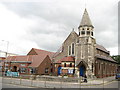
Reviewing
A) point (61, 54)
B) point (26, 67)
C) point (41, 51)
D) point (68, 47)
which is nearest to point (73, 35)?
point (68, 47)

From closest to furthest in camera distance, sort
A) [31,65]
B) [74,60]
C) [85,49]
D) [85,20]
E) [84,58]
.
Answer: [84,58]
[85,49]
[74,60]
[85,20]
[31,65]

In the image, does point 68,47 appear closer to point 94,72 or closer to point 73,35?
point 73,35

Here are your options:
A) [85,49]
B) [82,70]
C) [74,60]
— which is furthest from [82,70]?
[85,49]

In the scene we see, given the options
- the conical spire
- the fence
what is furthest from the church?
the fence

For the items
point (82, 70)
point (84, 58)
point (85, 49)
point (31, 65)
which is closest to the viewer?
point (84, 58)

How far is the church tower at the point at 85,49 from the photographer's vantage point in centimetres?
3612

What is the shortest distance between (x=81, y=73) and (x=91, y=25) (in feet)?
40.4

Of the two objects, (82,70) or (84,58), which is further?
(82,70)

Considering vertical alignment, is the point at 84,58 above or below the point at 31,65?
above

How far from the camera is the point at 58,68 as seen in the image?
44.0 metres

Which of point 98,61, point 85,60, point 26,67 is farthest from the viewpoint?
point 26,67

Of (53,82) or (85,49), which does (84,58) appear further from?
(53,82)

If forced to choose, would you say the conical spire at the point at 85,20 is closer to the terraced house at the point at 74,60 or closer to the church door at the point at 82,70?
the terraced house at the point at 74,60

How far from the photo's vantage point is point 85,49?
37.1 meters
